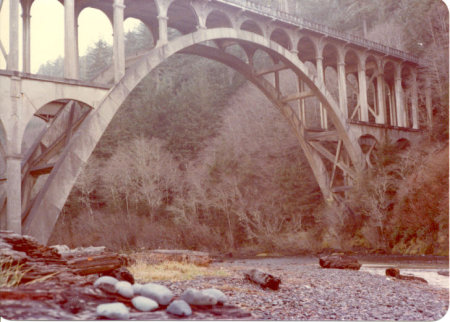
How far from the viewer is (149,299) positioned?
21.5ft

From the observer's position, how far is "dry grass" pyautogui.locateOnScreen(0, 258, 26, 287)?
6.87 m

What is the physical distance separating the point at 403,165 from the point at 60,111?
597 inches

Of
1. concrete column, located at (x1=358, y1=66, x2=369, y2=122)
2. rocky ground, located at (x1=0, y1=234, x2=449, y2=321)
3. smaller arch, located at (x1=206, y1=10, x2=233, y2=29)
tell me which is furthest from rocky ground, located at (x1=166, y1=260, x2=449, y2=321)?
concrete column, located at (x1=358, y1=66, x2=369, y2=122)

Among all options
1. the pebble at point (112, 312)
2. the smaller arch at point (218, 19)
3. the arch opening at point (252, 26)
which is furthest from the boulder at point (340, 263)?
the pebble at point (112, 312)

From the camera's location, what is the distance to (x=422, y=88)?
2783 centimetres

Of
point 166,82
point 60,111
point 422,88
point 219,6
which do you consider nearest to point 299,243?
point 422,88

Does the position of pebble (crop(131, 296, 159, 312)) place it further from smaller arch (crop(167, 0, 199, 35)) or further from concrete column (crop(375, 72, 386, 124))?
concrete column (crop(375, 72, 386, 124))

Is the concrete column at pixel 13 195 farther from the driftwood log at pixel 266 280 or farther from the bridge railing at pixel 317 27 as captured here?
the bridge railing at pixel 317 27

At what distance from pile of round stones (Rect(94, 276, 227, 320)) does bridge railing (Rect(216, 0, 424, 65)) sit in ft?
53.4

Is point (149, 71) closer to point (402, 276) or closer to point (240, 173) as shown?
point (402, 276)

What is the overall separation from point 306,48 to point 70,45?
16.9 meters

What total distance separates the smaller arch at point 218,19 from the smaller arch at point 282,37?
286cm

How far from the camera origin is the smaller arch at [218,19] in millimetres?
22203

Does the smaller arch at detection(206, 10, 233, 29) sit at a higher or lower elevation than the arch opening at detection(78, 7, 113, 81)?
lower
